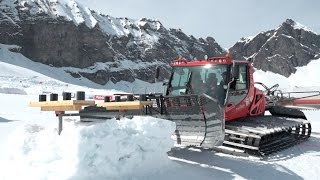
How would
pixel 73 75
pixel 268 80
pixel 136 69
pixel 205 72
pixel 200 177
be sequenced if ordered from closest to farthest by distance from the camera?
pixel 200 177 → pixel 205 72 → pixel 73 75 → pixel 136 69 → pixel 268 80

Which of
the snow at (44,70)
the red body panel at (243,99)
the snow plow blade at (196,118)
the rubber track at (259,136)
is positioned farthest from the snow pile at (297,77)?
the snow plow blade at (196,118)

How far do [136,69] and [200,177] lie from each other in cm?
15166

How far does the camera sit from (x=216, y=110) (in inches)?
327

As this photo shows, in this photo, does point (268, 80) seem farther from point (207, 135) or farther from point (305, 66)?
point (207, 135)

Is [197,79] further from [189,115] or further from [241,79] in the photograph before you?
[189,115]

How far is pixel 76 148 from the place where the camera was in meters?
6.19

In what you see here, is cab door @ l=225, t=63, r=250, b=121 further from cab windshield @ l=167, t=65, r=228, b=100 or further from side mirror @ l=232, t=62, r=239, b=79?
cab windshield @ l=167, t=65, r=228, b=100

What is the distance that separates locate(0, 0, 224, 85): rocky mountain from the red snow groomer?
130 metres

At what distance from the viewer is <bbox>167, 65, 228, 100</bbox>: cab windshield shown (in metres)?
10.7

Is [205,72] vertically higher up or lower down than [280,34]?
lower down

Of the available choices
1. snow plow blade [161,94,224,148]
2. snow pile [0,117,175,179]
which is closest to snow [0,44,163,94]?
snow plow blade [161,94,224,148]

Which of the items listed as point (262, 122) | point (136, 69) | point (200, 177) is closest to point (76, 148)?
point (200, 177)

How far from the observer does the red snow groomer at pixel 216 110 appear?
8.59 meters

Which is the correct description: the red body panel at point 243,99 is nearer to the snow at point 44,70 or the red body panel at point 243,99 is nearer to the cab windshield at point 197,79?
the cab windshield at point 197,79
